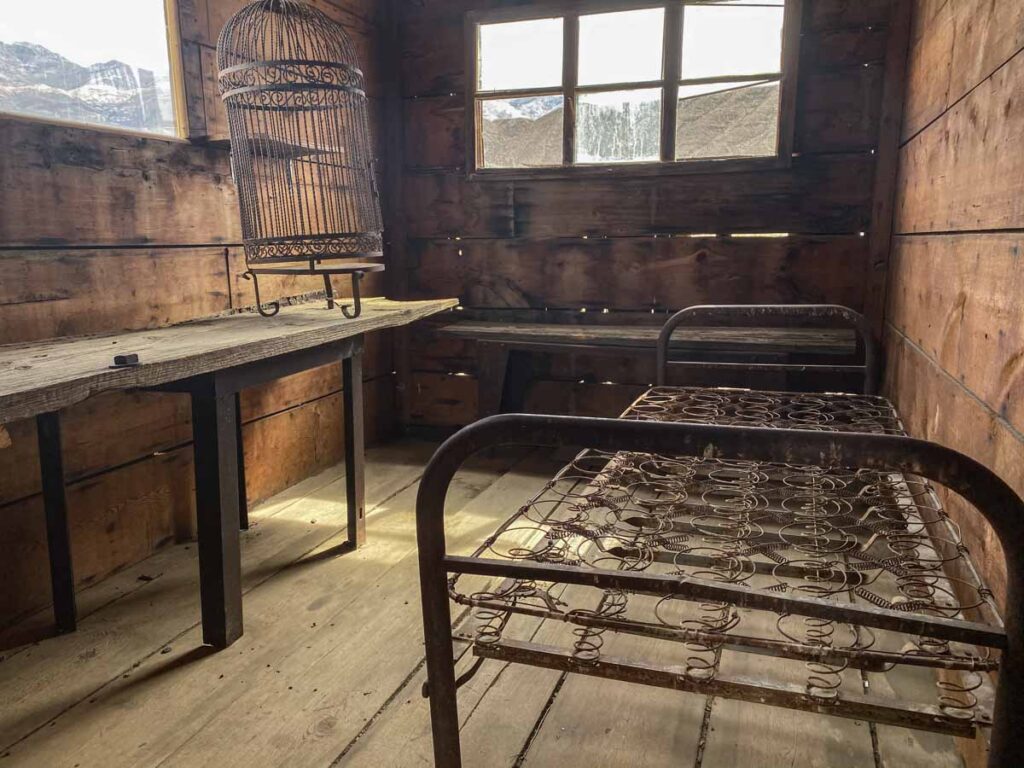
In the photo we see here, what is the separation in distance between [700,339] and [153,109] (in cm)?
197

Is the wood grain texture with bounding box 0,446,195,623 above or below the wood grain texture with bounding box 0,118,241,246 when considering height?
below

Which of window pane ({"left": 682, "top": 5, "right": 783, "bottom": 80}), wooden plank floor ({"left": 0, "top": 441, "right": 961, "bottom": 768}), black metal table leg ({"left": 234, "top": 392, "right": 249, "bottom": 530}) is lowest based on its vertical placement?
wooden plank floor ({"left": 0, "top": 441, "right": 961, "bottom": 768})

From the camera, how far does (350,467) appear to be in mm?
2361

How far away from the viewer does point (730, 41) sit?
9.77 feet

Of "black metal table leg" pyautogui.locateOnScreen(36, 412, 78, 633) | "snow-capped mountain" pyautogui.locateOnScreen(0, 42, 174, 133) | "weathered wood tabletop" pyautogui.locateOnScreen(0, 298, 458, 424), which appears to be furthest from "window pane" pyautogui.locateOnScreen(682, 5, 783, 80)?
"black metal table leg" pyautogui.locateOnScreen(36, 412, 78, 633)

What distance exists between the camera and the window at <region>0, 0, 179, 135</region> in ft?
6.07

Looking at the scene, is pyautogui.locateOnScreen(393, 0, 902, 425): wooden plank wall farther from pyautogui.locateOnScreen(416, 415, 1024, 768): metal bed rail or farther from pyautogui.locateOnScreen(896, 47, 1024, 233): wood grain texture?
pyautogui.locateOnScreen(416, 415, 1024, 768): metal bed rail

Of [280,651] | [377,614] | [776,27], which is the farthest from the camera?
[776,27]

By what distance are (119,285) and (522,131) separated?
6.15 feet

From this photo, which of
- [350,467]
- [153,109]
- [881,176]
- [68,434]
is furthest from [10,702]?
[881,176]

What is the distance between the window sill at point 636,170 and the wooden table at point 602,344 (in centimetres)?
64

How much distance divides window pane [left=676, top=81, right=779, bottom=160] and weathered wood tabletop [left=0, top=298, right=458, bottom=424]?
1447 mm

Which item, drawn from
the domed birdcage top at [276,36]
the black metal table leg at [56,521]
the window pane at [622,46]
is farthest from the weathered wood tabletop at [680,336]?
the black metal table leg at [56,521]

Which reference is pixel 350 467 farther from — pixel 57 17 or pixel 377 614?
pixel 57 17
